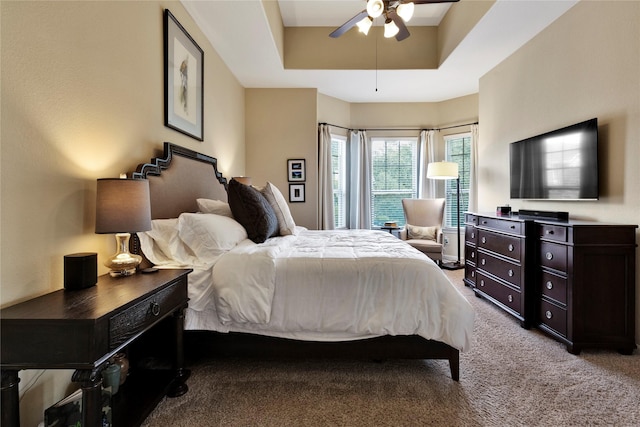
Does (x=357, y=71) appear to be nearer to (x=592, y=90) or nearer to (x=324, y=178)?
(x=324, y=178)

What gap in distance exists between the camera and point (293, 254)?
1.96 meters

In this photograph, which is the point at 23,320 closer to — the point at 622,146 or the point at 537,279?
the point at 537,279

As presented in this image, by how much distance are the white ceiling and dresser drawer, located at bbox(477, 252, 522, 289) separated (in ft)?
7.87

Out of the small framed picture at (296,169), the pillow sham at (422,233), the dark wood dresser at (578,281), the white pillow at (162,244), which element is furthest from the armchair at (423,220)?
the white pillow at (162,244)

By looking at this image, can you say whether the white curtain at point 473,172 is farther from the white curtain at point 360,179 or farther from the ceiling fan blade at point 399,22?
the ceiling fan blade at point 399,22

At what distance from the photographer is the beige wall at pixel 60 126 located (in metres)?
1.17

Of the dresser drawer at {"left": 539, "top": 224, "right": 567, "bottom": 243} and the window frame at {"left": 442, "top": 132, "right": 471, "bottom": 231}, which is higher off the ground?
the window frame at {"left": 442, "top": 132, "right": 471, "bottom": 231}

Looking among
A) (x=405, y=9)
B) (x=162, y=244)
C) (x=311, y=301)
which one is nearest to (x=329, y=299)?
(x=311, y=301)

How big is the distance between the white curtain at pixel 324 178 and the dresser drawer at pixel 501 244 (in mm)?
2236

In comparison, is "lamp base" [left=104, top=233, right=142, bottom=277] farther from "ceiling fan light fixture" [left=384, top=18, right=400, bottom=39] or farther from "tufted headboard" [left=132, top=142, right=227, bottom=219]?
"ceiling fan light fixture" [left=384, top=18, right=400, bottom=39]

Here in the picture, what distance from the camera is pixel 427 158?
5301 mm

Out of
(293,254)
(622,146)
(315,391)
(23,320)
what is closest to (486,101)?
(622,146)

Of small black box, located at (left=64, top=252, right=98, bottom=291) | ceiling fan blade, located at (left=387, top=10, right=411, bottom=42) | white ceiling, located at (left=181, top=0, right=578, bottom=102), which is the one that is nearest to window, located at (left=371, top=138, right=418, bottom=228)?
white ceiling, located at (left=181, top=0, right=578, bottom=102)

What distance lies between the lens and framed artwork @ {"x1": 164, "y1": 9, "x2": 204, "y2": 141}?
7.57ft
